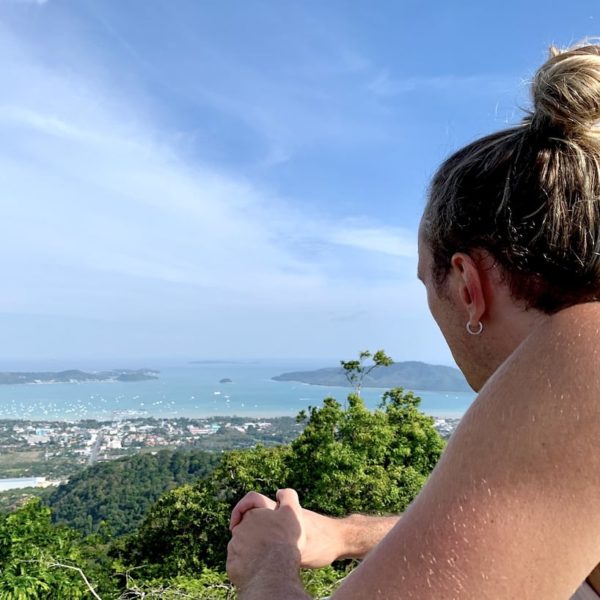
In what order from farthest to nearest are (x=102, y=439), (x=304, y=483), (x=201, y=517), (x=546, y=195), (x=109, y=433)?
(x=109, y=433) < (x=102, y=439) < (x=201, y=517) < (x=304, y=483) < (x=546, y=195)

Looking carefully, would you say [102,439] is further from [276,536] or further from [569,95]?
[569,95]

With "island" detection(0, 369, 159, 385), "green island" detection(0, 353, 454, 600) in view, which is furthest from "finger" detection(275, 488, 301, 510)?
"island" detection(0, 369, 159, 385)

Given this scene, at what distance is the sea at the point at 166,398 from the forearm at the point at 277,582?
4905 cm

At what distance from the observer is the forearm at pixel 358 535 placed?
1357mm

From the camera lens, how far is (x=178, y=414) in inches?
3004

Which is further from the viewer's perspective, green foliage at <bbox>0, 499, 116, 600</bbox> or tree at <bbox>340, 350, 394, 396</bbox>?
tree at <bbox>340, 350, 394, 396</bbox>

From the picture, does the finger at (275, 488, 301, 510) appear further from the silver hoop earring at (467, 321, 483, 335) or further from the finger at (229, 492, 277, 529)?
the silver hoop earring at (467, 321, 483, 335)

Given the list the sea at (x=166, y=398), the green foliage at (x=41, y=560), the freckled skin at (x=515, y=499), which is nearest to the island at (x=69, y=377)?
the sea at (x=166, y=398)

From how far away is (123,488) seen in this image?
964 inches

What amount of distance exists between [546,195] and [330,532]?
2.84ft

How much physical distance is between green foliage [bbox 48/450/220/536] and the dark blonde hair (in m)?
22.2

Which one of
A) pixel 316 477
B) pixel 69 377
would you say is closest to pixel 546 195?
pixel 316 477

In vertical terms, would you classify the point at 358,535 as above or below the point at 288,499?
below

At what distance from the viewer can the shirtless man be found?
581mm
